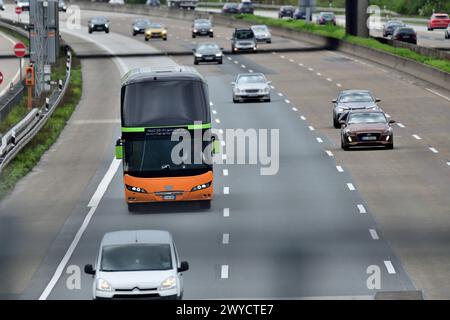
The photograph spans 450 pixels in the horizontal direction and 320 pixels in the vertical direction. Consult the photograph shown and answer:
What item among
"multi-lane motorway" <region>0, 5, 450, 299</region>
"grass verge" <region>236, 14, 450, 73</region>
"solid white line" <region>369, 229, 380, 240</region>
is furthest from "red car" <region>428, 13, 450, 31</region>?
"solid white line" <region>369, 229, 380, 240</region>

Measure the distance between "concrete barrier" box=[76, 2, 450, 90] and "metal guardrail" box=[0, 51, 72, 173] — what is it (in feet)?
74.7

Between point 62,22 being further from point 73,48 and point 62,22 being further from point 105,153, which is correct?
point 105,153

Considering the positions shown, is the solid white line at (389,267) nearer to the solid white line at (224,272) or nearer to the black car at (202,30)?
the solid white line at (224,272)

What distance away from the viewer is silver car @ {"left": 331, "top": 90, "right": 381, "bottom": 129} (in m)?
60.7

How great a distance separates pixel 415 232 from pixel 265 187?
32.2 ft

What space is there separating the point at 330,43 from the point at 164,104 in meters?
69.7

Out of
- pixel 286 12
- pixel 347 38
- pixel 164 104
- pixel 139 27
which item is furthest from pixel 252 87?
pixel 286 12

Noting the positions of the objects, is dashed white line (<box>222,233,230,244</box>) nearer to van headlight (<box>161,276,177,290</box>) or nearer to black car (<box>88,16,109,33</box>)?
van headlight (<box>161,276,177,290</box>)

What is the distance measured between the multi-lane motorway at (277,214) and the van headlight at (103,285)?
116 inches

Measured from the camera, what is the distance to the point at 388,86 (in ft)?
258

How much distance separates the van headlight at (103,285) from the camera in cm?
2478

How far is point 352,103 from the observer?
61.0 metres

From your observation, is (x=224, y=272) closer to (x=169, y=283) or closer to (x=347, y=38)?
(x=169, y=283)

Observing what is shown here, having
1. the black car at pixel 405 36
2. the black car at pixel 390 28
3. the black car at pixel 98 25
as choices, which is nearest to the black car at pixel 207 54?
the black car at pixel 405 36
